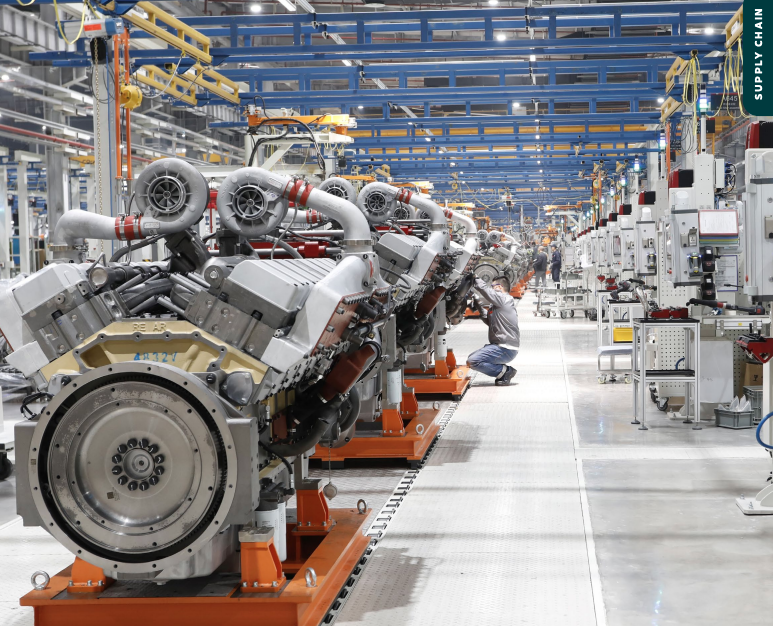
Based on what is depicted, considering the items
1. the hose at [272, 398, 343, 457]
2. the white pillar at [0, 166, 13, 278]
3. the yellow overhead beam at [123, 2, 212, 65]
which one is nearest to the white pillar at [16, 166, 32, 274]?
the white pillar at [0, 166, 13, 278]

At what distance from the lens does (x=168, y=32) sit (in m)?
9.66

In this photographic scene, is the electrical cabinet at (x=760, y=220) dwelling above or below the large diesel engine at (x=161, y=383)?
above

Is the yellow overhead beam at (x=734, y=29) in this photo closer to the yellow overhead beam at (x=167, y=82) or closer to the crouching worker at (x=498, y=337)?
the crouching worker at (x=498, y=337)

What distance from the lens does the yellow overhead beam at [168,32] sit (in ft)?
28.2

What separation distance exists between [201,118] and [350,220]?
53.7 ft

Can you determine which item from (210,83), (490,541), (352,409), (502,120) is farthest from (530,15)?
(502,120)

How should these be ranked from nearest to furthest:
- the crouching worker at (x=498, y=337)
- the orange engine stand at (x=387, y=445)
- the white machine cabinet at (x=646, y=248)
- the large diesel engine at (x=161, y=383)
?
1. the large diesel engine at (x=161, y=383)
2. the orange engine stand at (x=387, y=445)
3. the white machine cabinet at (x=646, y=248)
4. the crouching worker at (x=498, y=337)

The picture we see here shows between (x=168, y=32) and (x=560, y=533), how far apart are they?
22.9 feet

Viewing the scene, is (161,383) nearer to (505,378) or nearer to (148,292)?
(148,292)

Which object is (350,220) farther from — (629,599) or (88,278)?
(629,599)

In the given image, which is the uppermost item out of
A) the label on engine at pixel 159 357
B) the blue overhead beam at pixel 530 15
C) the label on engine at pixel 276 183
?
the blue overhead beam at pixel 530 15

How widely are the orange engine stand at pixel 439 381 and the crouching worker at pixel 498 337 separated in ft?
1.11

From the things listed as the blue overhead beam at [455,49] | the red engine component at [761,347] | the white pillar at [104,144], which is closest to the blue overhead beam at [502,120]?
the blue overhead beam at [455,49]

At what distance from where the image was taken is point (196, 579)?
3.83 meters
